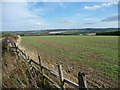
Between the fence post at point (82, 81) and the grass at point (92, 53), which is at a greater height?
the fence post at point (82, 81)

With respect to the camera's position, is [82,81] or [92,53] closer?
[82,81]

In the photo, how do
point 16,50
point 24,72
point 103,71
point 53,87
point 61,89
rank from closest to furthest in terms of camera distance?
point 61,89, point 53,87, point 24,72, point 103,71, point 16,50

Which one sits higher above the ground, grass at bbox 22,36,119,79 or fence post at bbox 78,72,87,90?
fence post at bbox 78,72,87,90

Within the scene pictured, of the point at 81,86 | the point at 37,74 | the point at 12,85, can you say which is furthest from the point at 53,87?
the point at 81,86

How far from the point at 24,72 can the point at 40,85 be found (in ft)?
2.80

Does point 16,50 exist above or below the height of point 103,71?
above

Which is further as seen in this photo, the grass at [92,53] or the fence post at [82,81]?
the grass at [92,53]

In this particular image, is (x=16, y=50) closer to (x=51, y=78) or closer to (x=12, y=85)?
(x=51, y=78)

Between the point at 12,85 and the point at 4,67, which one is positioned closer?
the point at 12,85

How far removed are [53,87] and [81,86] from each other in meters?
2.64

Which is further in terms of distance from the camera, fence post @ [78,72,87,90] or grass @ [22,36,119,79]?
grass @ [22,36,119,79]

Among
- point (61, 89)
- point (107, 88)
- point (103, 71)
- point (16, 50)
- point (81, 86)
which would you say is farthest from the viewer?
point (16, 50)

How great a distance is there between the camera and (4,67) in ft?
34.2

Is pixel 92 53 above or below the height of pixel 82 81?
below
